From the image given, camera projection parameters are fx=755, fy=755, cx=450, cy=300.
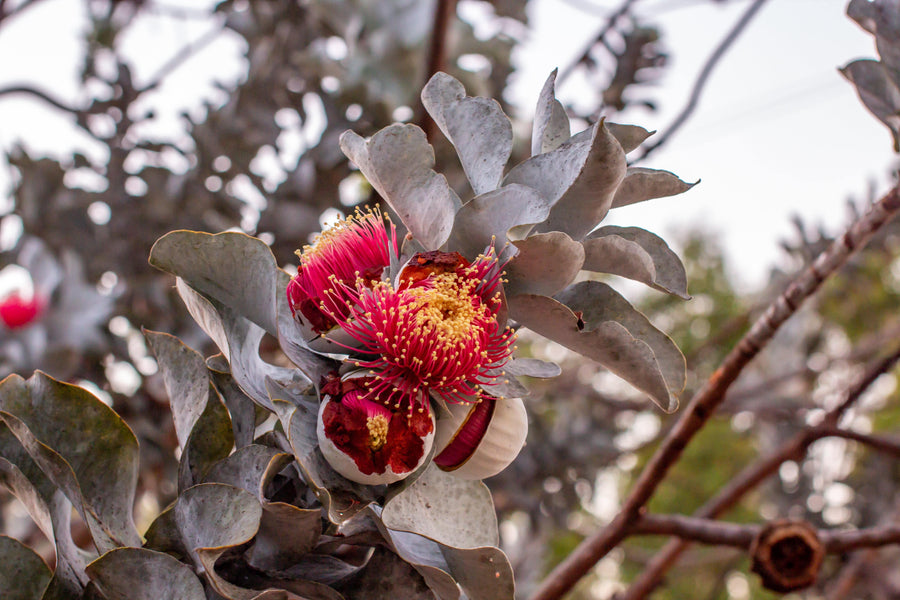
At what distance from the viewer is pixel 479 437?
513 millimetres

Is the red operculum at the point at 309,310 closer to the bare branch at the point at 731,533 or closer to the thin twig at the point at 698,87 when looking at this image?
the bare branch at the point at 731,533

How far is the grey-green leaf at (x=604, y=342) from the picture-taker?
0.49 metres

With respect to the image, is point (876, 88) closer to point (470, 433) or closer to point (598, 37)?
point (470, 433)

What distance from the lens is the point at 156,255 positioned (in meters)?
0.49

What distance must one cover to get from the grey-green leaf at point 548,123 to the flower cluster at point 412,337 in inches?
4.1

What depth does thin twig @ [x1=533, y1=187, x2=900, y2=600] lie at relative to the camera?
0.83 m

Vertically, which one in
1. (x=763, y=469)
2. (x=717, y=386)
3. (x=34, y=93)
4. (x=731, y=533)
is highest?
(x=34, y=93)

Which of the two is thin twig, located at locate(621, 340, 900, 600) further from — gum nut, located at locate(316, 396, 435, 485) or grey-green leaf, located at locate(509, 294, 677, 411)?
gum nut, located at locate(316, 396, 435, 485)

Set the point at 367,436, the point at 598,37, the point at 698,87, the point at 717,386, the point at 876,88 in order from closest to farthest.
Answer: the point at 367,436
the point at 876,88
the point at 717,386
the point at 698,87
the point at 598,37


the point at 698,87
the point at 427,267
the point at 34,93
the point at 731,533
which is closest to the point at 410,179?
the point at 427,267

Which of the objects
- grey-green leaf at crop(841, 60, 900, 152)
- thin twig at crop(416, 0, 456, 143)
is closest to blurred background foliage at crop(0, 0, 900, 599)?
thin twig at crop(416, 0, 456, 143)

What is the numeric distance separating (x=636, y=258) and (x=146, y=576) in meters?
0.37

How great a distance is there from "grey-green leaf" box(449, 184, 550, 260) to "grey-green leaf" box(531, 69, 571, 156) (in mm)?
74

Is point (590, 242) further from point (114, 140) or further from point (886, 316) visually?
point (886, 316)
